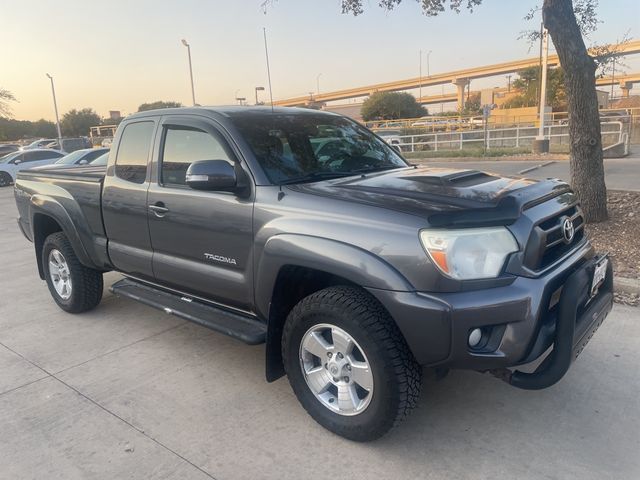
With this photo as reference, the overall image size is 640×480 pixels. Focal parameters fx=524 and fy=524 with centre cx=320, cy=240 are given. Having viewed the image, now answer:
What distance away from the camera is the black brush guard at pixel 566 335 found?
8.29 feet

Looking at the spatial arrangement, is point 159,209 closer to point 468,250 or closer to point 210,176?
point 210,176

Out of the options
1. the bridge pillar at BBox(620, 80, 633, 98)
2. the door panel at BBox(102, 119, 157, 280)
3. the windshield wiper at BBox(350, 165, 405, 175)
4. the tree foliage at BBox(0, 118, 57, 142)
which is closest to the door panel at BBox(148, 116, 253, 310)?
the door panel at BBox(102, 119, 157, 280)

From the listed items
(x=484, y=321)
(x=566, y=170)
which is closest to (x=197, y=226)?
(x=484, y=321)

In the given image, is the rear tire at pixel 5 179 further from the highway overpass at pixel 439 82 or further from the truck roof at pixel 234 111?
the highway overpass at pixel 439 82

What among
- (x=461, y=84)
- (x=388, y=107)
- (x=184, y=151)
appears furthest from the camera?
(x=461, y=84)

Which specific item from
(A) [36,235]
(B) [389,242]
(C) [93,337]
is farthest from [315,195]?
(A) [36,235]

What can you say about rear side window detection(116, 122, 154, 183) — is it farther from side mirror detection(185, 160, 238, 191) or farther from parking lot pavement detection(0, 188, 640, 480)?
parking lot pavement detection(0, 188, 640, 480)

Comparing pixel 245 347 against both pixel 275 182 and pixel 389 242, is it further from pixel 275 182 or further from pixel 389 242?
pixel 389 242

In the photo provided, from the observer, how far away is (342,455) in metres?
2.76

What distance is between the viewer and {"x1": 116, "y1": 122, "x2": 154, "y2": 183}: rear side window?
397 cm

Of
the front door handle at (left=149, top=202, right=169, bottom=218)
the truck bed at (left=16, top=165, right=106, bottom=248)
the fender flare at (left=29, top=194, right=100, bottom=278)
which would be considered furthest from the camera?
the fender flare at (left=29, top=194, right=100, bottom=278)

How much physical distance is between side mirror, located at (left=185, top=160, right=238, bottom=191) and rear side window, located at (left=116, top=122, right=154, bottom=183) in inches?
41.6

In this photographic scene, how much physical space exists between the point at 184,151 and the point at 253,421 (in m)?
1.87

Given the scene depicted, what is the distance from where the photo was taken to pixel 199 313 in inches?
140
